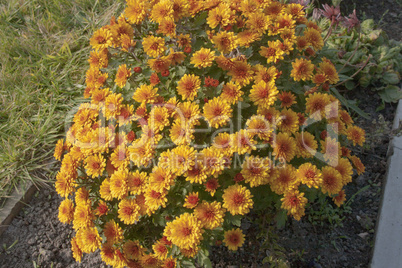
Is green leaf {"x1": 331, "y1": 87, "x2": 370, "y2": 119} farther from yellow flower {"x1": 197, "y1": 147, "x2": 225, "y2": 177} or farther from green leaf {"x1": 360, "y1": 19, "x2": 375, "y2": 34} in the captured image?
yellow flower {"x1": 197, "y1": 147, "x2": 225, "y2": 177}

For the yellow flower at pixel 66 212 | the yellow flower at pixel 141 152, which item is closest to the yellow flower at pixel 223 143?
the yellow flower at pixel 141 152

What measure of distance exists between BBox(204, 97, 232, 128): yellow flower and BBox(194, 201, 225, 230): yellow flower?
1.40 ft

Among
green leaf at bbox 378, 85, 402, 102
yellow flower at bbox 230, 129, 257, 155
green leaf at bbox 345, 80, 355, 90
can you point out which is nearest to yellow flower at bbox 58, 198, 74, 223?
yellow flower at bbox 230, 129, 257, 155

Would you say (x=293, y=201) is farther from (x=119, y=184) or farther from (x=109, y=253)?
(x=109, y=253)

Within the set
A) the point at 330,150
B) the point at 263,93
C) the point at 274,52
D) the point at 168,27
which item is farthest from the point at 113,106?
the point at 330,150

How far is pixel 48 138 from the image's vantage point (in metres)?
3.10

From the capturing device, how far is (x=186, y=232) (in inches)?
66.4

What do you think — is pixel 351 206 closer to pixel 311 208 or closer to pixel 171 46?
pixel 311 208

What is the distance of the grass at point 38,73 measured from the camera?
3004mm

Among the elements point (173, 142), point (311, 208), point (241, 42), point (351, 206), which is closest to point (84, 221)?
point (173, 142)

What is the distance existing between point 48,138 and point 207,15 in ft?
6.16

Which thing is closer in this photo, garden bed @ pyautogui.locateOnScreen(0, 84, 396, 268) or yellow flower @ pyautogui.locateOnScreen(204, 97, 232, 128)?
yellow flower @ pyautogui.locateOnScreen(204, 97, 232, 128)

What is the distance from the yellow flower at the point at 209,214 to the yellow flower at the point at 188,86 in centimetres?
61

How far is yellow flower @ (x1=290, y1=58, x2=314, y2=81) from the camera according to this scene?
2.00 meters
